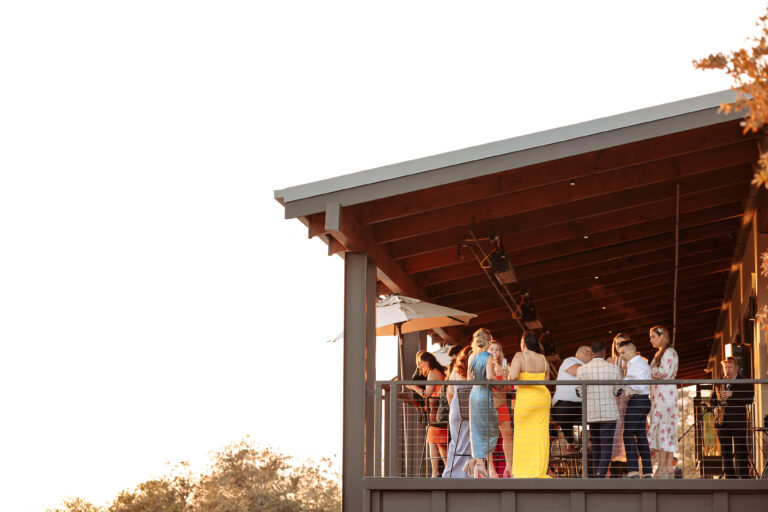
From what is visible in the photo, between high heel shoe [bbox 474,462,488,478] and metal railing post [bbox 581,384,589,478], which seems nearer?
metal railing post [bbox 581,384,589,478]

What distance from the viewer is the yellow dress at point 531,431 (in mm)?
10297

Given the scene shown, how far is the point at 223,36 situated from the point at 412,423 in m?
28.9

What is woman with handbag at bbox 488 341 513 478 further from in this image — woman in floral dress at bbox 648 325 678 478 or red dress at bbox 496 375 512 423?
woman in floral dress at bbox 648 325 678 478

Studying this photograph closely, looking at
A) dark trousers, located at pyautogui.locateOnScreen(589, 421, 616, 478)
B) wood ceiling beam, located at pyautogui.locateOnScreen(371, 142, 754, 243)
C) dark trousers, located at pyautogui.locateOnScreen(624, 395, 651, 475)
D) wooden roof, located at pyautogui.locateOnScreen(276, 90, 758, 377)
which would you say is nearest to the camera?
dark trousers, located at pyautogui.locateOnScreen(624, 395, 651, 475)

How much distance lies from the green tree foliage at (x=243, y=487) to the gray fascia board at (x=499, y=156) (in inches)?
967

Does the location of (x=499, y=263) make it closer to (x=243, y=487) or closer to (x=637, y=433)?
(x=637, y=433)

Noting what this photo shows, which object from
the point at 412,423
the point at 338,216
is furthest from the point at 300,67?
the point at 338,216

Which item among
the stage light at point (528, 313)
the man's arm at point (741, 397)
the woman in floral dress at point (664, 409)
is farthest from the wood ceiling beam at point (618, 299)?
the woman in floral dress at point (664, 409)

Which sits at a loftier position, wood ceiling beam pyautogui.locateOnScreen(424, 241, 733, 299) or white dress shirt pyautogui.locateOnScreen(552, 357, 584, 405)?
wood ceiling beam pyautogui.locateOnScreen(424, 241, 733, 299)

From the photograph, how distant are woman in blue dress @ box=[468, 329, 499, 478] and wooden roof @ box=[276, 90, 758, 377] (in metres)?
1.68

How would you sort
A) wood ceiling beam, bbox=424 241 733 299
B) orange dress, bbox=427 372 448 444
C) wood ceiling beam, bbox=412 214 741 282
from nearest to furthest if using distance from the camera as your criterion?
orange dress, bbox=427 372 448 444, wood ceiling beam, bbox=412 214 741 282, wood ceiling beam, bbox=424 241 733 299

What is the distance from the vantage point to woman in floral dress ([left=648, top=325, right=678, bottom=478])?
34.2 ft

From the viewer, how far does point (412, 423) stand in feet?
47.2

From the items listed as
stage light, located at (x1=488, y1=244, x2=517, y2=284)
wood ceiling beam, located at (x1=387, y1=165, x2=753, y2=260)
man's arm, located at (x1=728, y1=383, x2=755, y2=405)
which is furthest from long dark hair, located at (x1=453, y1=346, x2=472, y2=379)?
man's arm, located at (x1=728, y1=383, x2=755, y2=405)
